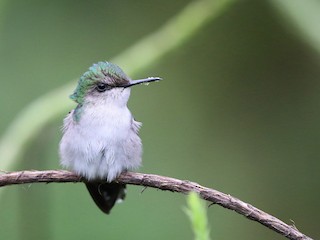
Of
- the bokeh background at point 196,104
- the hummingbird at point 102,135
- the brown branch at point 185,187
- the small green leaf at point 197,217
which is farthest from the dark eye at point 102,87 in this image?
the small green leaf at point 197,217

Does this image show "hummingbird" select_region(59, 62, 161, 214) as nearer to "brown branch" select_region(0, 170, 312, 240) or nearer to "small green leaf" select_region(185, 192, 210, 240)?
"brown branch" select_region(0, 170, 312, 240)

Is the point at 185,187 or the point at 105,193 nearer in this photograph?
the point at 185,187

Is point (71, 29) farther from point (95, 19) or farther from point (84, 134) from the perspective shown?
point (84, 134)

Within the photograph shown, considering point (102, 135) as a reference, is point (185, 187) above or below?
below

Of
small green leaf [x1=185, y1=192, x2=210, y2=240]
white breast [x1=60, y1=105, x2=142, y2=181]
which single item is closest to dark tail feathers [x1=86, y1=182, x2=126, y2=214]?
white breast [x1=60, y1=105, x2=142, y2=181]

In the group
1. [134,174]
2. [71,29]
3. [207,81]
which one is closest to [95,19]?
[71,29]

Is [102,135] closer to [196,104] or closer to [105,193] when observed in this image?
[105,193]

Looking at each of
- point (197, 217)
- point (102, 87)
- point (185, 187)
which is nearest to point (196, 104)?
point (102, 87)

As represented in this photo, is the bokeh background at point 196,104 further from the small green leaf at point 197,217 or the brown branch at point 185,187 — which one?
the small green leaf at point 197,217
